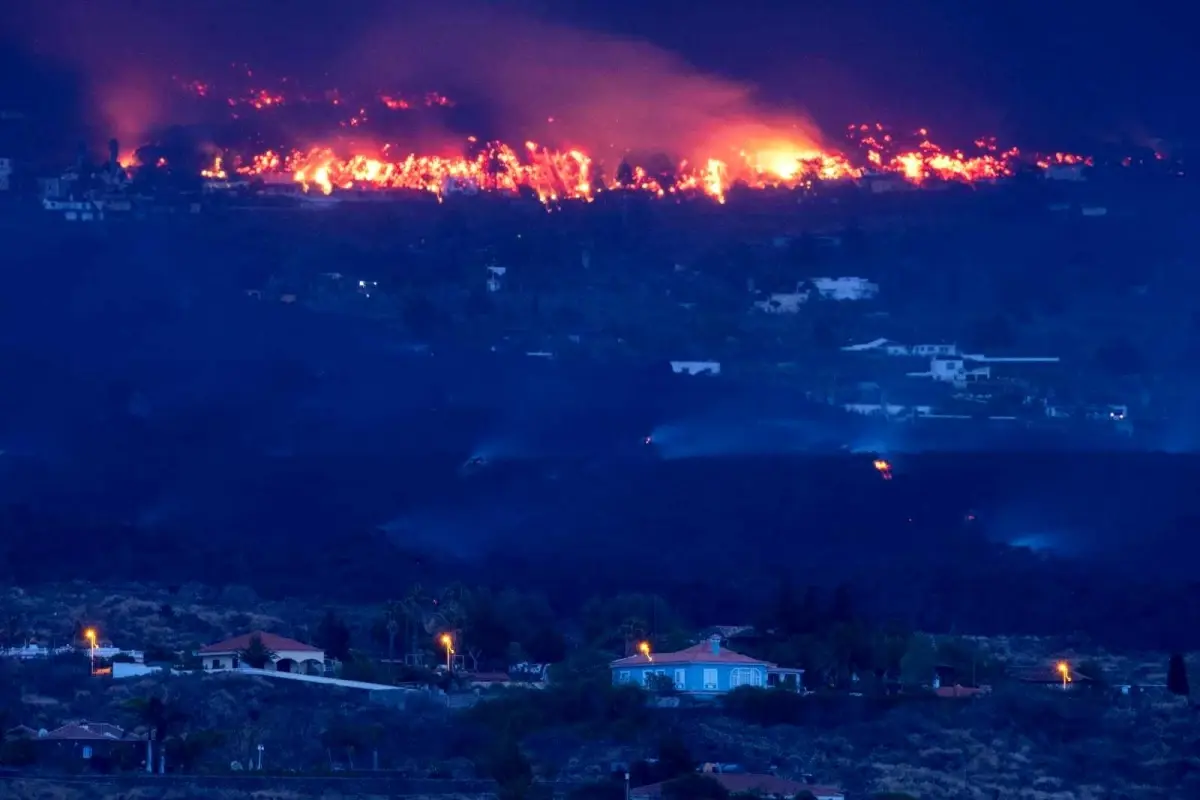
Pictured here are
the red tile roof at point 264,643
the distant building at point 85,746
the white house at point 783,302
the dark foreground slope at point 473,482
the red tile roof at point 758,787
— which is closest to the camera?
the red tile roof at point 758,787

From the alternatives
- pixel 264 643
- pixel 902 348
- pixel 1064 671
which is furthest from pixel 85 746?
pixel 902 348

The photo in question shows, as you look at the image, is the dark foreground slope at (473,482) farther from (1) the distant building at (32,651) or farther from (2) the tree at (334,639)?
(1) the distant building at (32,651)

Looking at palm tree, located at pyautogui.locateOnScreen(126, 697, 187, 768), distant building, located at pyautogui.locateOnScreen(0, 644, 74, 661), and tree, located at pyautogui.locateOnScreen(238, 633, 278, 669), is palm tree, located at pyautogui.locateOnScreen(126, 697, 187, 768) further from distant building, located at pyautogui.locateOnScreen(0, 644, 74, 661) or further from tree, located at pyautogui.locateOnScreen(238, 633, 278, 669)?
distant building, located at pyautogui.locateOnScreen(0, 644, 74, 661)

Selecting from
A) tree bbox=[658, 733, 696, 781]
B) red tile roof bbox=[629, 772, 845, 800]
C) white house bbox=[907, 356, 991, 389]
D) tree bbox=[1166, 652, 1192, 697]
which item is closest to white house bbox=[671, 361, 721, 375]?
white house bbox=[907, 356, 991, 389]

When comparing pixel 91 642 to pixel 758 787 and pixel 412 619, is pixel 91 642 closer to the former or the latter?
pixel 412 619

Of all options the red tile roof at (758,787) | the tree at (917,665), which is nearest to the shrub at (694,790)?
the red tile roof at (758,787)

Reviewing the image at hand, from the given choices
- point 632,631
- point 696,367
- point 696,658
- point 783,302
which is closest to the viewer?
point 696,658
